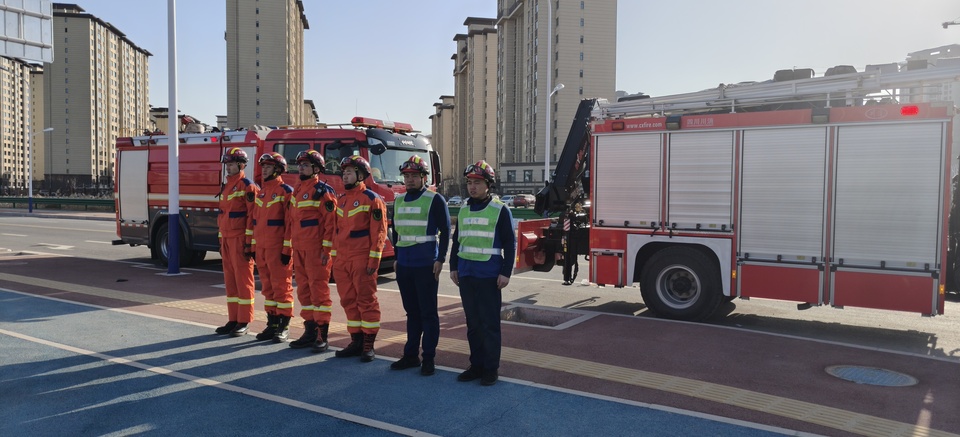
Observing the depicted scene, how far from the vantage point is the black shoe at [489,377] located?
19.2ft

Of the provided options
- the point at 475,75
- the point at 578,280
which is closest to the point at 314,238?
the point at 578,280


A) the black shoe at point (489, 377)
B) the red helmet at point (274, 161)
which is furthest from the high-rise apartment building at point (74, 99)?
the black shoe at point (489, 377)

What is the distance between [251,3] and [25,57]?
82.8 meters

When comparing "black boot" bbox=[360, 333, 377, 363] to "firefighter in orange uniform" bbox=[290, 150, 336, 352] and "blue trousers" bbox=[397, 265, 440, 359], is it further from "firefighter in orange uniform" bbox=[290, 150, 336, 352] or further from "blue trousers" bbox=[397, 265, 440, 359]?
"firefighter in orange uniform" bbox=[290, 150, 336, 352]

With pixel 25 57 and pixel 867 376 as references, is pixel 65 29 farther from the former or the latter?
pixel 867 376

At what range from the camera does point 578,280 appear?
13234 millimetres

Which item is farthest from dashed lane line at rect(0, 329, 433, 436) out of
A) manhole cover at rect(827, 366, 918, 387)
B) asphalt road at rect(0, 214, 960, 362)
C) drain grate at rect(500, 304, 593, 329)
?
asphalt road at rect(0, 214, 960, 362)

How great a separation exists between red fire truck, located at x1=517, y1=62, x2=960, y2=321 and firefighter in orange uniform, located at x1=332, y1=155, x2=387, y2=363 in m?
3.63

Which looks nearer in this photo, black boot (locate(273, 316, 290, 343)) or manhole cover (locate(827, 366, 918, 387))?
manhole cover (locate(827, 366, 918, 387))

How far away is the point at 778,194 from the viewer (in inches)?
328

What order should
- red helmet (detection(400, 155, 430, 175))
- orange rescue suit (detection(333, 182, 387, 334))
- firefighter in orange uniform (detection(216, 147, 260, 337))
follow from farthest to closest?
1. firefighter in orange uniform (detection(216, 147, 260, 337))
2. orange rescue suit (detection(333, 182, 387, 334))
3. red helmet (detection(400, 155, 430, 175))

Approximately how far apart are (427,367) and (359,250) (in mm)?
1351

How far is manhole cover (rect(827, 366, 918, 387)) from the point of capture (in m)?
6.11

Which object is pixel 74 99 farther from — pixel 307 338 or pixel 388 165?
pixel 307 338
